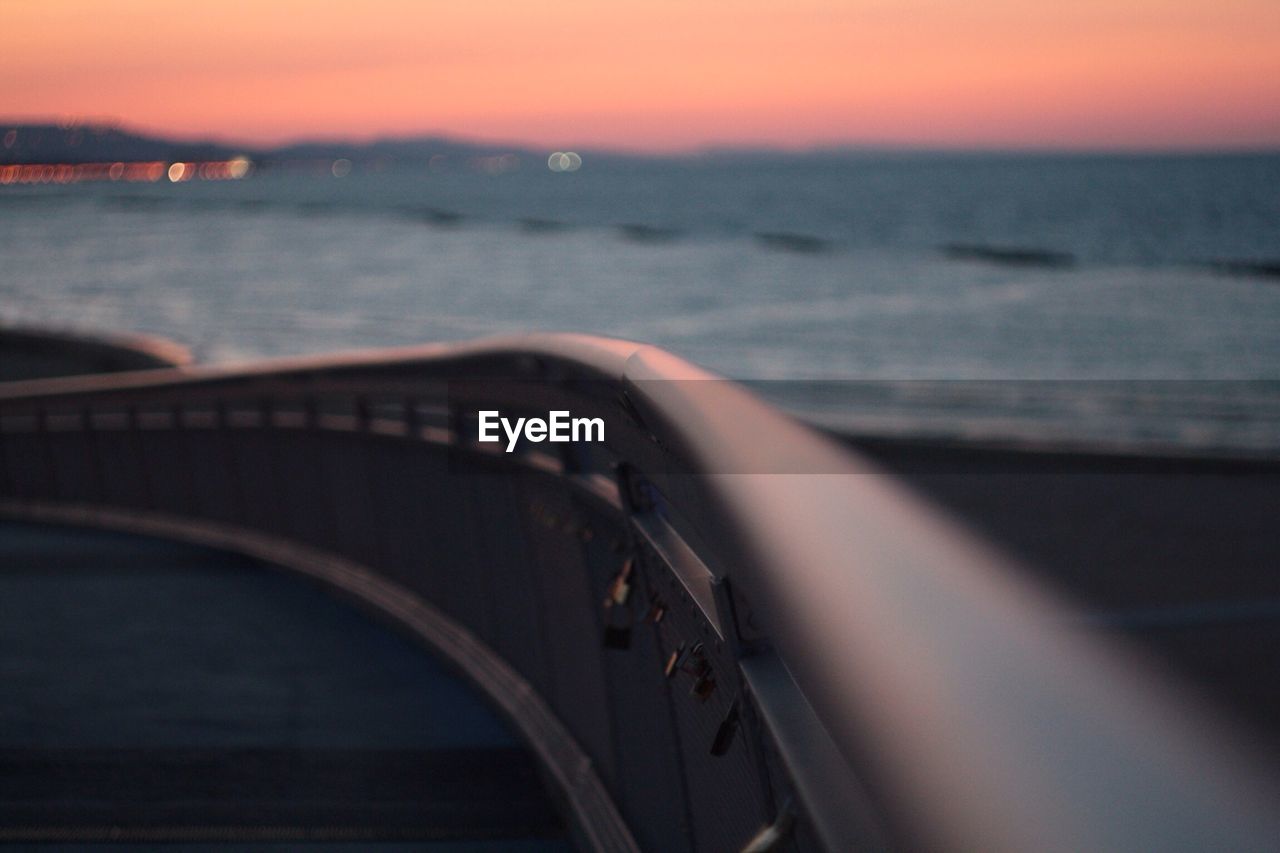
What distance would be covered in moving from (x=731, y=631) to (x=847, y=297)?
6498 centimetres

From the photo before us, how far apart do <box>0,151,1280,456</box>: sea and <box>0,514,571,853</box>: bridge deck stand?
9.45 meters

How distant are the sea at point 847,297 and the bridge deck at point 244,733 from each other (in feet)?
31.0

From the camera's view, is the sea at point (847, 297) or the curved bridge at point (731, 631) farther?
the sea at point (847, 297)

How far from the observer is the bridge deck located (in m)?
3.97

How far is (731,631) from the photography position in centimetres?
157

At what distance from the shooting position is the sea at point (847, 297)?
31.5 metres

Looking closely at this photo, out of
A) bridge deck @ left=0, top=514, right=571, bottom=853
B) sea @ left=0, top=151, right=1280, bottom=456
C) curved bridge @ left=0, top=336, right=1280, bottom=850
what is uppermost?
A: curved bridge @ left=0, top=336, right=1280, bottom=850

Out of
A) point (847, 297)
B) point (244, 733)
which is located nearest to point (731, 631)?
point (244, 733)

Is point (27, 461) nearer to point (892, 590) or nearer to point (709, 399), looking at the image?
point (709, 399)

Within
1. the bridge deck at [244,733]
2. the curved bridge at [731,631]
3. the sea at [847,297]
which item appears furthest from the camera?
the sea at [847,297]

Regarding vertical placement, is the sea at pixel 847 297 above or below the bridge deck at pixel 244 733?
below

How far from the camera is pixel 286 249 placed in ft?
384

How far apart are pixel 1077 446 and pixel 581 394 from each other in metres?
18.4

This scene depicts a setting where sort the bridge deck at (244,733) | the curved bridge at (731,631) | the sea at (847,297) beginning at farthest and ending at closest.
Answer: the sea at (847,297) < the bridge deck at (244,733) < the curved bridge at (731,631)
